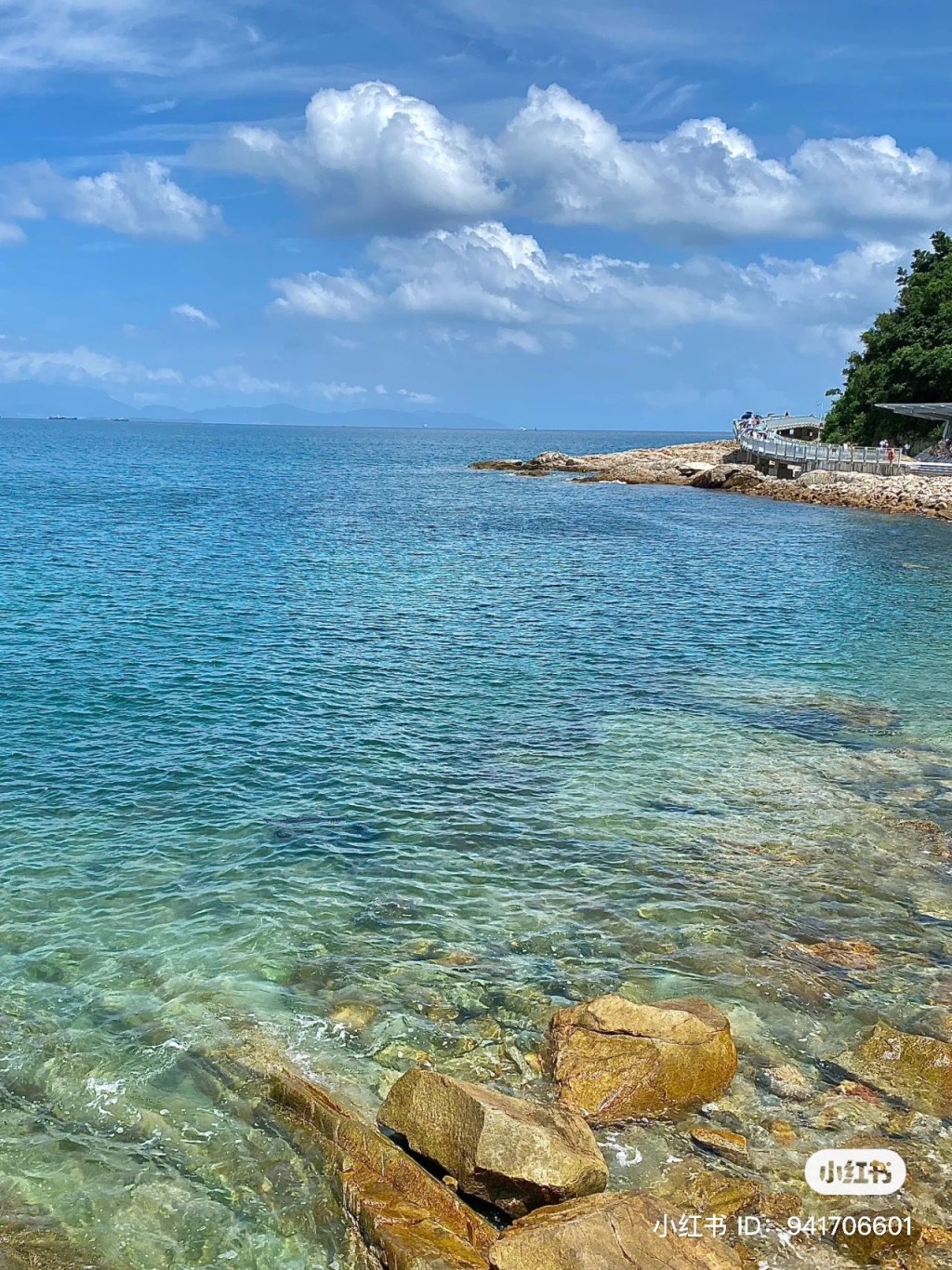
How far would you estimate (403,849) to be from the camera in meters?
17.2

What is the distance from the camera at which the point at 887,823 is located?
59.5 ft

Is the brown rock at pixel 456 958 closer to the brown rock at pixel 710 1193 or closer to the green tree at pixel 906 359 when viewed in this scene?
the brown rock at pixel 710 1193

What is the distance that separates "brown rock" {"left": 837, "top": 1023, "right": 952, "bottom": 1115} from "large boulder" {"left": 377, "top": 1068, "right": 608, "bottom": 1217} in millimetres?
3831

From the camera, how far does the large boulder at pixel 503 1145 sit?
8.55 metres

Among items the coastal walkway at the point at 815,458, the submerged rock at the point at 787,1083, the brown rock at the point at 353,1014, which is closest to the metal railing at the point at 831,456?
the coastal walkway at the point at 815,458

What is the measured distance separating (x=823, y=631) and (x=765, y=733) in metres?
12.7

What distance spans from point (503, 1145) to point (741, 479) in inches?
3389

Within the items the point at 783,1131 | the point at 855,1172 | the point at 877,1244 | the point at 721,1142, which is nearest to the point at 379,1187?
the point at 721,1142

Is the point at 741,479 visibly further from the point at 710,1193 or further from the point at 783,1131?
the point at 710,1193

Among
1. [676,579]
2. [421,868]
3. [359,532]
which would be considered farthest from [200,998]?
[359,532]

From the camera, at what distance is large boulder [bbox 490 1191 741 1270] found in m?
7.54

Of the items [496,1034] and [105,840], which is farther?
[105,840]

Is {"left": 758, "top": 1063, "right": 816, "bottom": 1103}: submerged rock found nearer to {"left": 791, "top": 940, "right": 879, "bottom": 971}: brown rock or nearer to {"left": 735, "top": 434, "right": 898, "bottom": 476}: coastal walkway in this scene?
{"left": 791, "top": 940, "right": 879, "bottom": 971}: brown rock

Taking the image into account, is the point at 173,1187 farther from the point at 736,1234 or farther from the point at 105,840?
the point at 105,840
